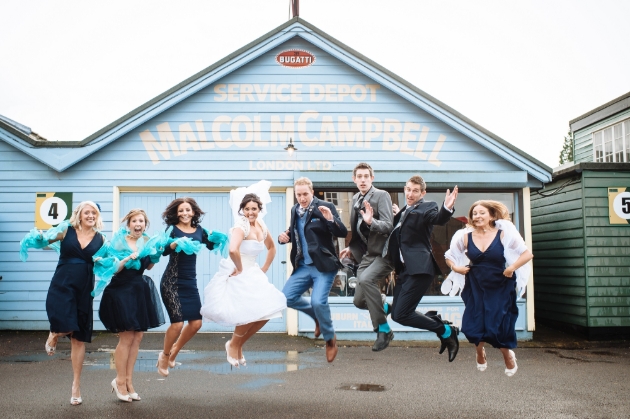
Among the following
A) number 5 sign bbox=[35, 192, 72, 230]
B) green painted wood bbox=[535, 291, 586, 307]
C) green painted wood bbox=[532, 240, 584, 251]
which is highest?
number 5 sign bbox=[35, 192, 72, 230]

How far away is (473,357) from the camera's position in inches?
447

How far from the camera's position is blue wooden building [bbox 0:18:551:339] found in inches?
522

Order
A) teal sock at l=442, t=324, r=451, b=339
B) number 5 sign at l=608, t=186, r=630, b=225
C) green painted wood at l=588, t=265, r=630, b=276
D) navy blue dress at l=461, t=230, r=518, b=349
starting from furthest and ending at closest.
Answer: number 5 sign at l=608, t=186, r=630, b=225
green painted wood at l=588, t=265, r=630, b=276
teal sock at l=442, t=324, r=451, b=339
navy blue dress at l=461, t=230, r=518, b=349

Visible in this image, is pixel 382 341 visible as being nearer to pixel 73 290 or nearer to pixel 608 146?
pixel 73 290

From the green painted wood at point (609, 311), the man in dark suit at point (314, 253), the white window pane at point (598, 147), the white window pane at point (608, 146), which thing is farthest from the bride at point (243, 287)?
the white window pane at point (598, 147)

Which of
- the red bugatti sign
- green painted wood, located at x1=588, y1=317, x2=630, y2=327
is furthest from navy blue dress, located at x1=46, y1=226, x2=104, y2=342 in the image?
green painted wood, located at x1=588, y1=317, x2=630, y2=327

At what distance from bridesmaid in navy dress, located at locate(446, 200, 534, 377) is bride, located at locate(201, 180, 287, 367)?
201cm

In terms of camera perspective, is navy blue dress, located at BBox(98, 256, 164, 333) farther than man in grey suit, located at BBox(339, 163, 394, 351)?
Yes

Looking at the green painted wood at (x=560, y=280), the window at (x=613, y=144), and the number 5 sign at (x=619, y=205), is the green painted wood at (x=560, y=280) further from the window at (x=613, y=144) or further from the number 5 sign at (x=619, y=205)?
the window at (x=613, y=144)

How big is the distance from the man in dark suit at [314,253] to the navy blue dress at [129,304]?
5.14 feet

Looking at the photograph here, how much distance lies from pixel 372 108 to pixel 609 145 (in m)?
8.85

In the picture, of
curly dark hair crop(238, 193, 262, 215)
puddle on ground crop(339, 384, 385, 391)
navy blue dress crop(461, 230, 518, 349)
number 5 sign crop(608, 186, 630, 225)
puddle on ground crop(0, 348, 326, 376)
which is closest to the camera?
navy blue dress crop(461, 230, 518, 349)

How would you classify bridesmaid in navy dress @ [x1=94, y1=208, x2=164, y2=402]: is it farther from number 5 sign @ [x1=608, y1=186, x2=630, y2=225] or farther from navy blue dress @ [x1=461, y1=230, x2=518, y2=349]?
number 5 sign @ [x1=608, y1=186, x2=630, y2=225]

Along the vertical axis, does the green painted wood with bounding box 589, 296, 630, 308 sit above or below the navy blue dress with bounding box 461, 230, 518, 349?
below
